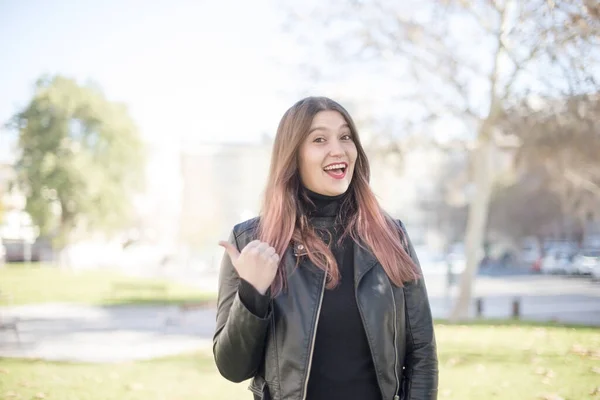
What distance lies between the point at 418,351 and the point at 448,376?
17.5 ft

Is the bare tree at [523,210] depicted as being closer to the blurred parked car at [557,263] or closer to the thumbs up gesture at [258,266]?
the blurred parked car at [557,263]

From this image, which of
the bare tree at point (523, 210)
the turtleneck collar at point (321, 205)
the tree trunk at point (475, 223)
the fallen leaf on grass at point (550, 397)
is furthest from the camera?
the bare tree at point (523, 210)

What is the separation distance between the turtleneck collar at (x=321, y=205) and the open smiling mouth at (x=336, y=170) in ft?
0.41

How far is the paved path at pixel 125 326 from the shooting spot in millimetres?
11188

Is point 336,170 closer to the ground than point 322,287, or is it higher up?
higher up

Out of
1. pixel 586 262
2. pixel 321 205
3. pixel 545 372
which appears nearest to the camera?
pixel 321 205

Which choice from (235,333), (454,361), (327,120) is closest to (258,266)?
(235,333)

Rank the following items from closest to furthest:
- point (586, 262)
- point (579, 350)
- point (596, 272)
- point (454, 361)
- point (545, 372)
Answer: point (545, 372), point (454, 361), point (579, 350), point (596, 272), point (586, 262)

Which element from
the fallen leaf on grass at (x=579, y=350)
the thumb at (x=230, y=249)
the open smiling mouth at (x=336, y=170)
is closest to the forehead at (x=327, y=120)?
the open smiling mouth at (x=336, y=170)

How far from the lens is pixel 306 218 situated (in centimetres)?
257

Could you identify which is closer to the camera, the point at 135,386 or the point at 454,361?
the point at 135,386

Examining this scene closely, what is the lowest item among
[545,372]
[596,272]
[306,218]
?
[596,272]

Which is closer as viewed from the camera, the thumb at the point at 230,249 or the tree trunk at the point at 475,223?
the thumb at the point at 230,249

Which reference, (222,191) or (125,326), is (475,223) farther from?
(222,191)
